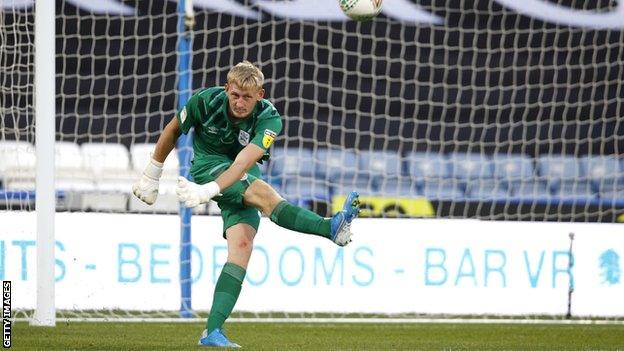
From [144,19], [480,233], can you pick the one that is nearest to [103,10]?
[144,19]

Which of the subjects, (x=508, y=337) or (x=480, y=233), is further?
(x=480, y=233)

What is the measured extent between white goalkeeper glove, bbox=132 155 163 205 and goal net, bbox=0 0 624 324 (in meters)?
6.69

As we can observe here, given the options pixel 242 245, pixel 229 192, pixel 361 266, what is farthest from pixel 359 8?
pixel 361 266

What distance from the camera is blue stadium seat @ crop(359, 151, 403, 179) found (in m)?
15.0

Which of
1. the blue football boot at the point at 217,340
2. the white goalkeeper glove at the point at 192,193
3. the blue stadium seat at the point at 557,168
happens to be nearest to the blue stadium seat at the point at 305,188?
the blue stadium seat at the point at 557,168

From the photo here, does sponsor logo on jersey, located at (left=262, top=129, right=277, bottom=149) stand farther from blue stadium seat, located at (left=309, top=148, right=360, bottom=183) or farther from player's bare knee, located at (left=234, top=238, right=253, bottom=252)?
blue stadium seat, located at (left=309, top=148, right=360, bottom=183)

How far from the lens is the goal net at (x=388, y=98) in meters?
14.1

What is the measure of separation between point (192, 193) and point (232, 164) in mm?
533

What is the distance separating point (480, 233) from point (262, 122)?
187 inches

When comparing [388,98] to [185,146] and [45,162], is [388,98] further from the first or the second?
[45,162]

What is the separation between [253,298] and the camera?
10891mm

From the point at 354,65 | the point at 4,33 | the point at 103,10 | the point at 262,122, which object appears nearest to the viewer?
the point at 262,122

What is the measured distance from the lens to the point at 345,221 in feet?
22.4

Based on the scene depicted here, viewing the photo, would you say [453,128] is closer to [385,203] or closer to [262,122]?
[385,203]
